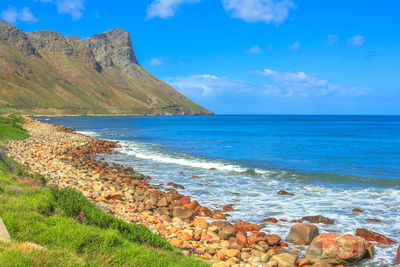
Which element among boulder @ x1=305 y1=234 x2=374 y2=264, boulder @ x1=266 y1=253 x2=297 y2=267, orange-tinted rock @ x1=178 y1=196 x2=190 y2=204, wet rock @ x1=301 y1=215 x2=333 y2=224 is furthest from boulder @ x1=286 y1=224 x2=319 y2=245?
orange-tinted rock @ x1=178 y1=196 x2=190 y2=204

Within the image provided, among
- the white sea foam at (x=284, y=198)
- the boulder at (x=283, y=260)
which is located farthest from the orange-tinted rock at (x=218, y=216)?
the boulder at (x=283, y=260)

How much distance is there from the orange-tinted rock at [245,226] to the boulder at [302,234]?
3.93ft

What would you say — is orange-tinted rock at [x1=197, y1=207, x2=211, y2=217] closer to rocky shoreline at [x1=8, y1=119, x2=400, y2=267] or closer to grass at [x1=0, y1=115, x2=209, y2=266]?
rocky shoreline at [x1=8, y1=119, x2=400, y2=267]

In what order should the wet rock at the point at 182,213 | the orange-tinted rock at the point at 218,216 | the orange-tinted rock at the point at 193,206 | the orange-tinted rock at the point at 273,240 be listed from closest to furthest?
the orange-tinted rock at the point at 273,240 < the wet rock at the point at 182,213 < the orange-tinted rock at the point at 218,216 < the orange-tinted rock at the point at 193,206

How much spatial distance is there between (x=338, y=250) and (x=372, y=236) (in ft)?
8.15

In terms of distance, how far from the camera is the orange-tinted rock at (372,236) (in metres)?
9.48

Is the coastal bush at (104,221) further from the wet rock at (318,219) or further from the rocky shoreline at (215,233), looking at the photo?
the wet rock at (318,219)

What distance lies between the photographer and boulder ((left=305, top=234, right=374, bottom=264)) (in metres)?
8.02

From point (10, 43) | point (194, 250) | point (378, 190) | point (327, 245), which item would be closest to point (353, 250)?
point (327, 245)

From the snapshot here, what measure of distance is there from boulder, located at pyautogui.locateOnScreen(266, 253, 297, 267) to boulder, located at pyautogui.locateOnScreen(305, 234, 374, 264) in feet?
1.58

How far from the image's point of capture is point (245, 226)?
1042 cm

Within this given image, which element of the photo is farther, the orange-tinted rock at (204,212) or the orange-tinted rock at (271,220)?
the orange-tinted rock at (204,212)

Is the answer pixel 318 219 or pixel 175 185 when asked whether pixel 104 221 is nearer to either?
pixel 318 219

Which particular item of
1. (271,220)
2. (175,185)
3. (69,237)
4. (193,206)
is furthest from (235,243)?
(175,185)
